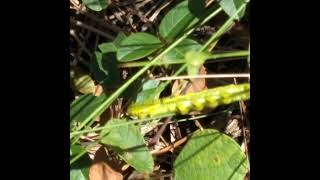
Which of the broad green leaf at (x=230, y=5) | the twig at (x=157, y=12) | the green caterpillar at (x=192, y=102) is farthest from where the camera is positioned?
the twig at (x=157, y=12)

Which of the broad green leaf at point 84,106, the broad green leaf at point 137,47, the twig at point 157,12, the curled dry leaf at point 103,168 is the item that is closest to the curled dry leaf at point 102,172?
the curled dry leaf at point 103,168

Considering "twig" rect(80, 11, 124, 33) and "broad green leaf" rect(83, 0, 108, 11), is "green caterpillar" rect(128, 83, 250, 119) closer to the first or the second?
"broad green leaf" rect(83, 0, 108, 11)

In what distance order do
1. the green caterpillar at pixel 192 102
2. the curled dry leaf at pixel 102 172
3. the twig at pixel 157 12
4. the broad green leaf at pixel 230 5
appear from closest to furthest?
1. the green caterpillar at pixel 192 102
2. the broad green leaf at pixel 230 5
3. the curled dry leaf at pixel 102 172
4. the twig at pixel 157 12

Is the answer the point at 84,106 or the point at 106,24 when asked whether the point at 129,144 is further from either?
the point at 106,24

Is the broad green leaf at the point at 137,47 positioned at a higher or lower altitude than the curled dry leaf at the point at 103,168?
higher

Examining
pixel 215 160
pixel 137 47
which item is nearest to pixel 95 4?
pixel 137 47

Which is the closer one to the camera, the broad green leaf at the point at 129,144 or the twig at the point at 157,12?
the broad green leaf at the point at 129,144

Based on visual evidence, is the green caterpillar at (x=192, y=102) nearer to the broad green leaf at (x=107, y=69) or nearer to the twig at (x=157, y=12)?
the broad green leaf at (x=107, y=69)
